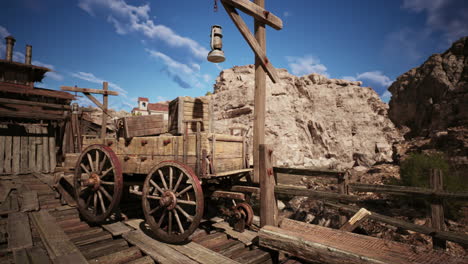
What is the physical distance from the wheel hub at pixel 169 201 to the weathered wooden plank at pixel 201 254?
1.93 feet

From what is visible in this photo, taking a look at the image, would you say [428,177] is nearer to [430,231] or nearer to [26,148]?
[430,231]

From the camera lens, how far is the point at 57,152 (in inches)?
513

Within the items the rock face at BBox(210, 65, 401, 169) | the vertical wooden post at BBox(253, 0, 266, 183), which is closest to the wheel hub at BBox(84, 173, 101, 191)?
the vertical wooden post at BBox(253, 0, 266, 183)

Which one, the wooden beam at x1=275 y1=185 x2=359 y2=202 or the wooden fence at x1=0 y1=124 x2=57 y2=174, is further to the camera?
the wooden fence at x1=0 y1=124 x2=57 y2=174

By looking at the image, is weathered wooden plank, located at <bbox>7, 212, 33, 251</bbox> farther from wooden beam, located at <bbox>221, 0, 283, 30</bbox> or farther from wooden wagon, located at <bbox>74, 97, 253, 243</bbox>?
wooden beam, located at <bbox>221, 0, 283, 30</bbox>

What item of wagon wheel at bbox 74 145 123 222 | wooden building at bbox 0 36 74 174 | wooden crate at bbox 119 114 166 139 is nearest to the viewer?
wagon wheel at bbox 74 145 123 222

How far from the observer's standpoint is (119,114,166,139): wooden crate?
411cm

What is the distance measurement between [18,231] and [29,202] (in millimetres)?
2215

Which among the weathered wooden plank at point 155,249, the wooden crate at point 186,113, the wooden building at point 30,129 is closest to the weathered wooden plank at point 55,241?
the weathered wooden plank at point 155,249

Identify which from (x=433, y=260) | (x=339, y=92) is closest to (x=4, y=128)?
(x=433, y=260)

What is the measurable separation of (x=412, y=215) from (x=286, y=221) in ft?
18.1

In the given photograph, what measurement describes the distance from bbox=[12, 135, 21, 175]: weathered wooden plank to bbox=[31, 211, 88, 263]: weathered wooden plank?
30.7 ft

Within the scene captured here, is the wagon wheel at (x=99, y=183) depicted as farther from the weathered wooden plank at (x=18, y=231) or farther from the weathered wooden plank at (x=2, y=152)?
the weathered wooden plank at (x=2, y=152)

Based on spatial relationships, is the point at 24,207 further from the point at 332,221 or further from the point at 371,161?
the point at 371,161
